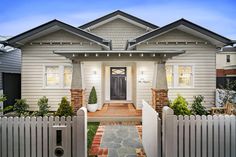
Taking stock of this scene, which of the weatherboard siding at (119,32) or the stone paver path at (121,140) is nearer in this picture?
the stone paver path at (121,140)

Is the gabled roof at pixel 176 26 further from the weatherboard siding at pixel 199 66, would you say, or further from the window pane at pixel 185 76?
the window pane at pixel 185 76

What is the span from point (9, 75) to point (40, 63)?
2438mm

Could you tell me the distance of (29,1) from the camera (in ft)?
39.2

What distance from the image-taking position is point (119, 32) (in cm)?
1225

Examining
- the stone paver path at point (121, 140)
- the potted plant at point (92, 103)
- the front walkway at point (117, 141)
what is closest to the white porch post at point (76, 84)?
the front walkway at point (117, 141)

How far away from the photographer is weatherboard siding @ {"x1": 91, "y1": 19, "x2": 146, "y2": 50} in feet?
39.9

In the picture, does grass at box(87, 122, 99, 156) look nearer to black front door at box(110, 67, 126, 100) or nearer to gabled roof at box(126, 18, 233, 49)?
gabled roof at box(126, 18, 233, 49)

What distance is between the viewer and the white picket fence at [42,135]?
367 cm

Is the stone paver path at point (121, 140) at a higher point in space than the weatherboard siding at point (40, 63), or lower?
lower

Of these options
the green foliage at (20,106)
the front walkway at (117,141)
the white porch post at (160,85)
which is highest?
the white porch post at (160,85)

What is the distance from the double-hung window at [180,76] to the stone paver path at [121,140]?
4.22 metres

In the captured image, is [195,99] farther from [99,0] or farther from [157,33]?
[99,0]

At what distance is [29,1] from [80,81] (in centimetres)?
723

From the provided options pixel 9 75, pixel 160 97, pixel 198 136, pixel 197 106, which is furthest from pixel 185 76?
pixel 9 75
